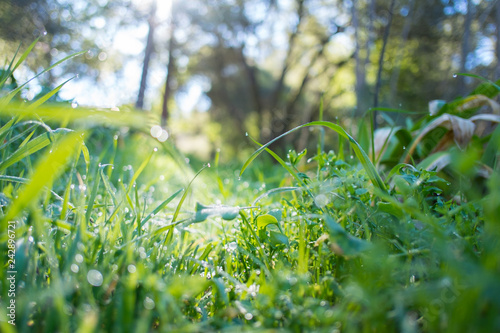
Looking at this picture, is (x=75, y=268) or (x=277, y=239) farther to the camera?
(x=277, y=239)

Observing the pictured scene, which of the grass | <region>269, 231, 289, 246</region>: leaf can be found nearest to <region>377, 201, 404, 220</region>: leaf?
the grass

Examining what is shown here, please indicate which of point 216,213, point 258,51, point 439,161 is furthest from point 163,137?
point 258,51

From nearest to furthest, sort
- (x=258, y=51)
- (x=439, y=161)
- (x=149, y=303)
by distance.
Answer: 1. (x=149, y=303)
2. (x=439, y=161)
3. (x=258, y=51)

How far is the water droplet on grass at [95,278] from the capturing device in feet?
1.73

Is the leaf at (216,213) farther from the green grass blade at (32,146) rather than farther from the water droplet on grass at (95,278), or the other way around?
the green grass blade at (32,146)

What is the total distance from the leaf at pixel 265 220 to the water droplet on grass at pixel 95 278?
392 mm

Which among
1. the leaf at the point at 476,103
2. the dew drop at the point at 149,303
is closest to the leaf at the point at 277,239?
the dew drop at the point at 149,303

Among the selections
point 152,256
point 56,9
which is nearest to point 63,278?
point 152,256

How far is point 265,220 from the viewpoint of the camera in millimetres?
801

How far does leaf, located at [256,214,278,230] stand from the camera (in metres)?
0.78

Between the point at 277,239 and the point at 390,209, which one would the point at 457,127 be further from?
the point at 277,239

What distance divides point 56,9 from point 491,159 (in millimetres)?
7900

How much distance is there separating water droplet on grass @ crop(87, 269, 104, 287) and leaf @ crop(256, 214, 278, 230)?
1.28ft

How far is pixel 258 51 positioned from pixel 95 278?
33.2 feet
